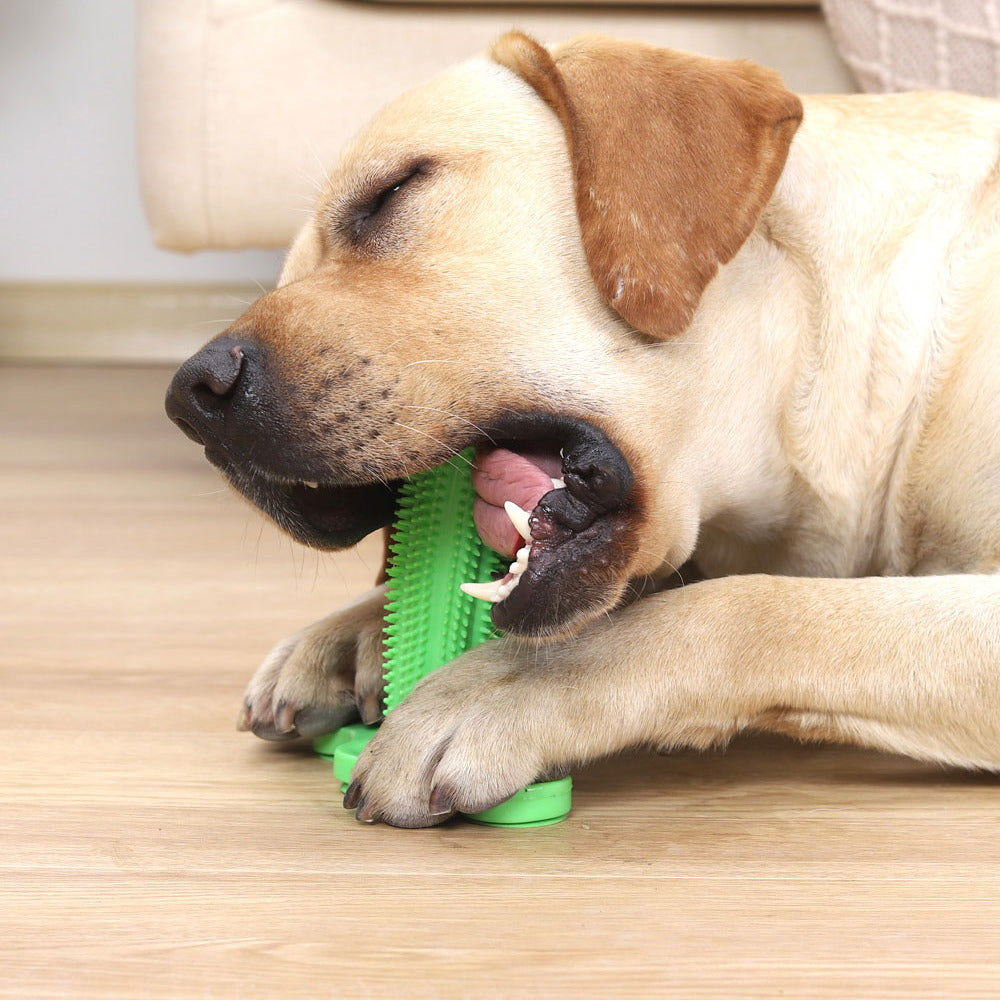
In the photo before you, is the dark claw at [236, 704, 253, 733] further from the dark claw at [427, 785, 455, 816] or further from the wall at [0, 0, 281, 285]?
the wall at [0, 0, 281, 285]

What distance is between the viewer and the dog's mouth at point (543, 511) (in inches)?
50.7

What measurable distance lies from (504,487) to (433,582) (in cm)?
13

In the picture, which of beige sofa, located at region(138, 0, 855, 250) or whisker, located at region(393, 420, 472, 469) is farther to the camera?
beige sofa, located at region(138, 0, 855, 250)

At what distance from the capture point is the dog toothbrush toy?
4.58ft

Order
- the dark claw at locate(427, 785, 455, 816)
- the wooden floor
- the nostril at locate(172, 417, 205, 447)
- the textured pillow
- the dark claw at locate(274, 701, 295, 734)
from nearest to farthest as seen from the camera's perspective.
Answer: the wooden floor
the dark claw at locate(427, 785, 455, 816)
the nostril at locate(172, 417, 205, 447)
the dark claw at locate(274, 701, 295, 734)
the textured pillow

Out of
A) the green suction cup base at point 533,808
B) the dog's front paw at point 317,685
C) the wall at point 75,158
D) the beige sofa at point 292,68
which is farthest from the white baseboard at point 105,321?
the green suction cup base at point 533,808

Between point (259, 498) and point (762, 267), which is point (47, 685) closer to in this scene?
point (259, 498)

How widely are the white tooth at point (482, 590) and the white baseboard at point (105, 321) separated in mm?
4512

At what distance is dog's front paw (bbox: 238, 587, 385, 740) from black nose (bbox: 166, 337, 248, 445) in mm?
322

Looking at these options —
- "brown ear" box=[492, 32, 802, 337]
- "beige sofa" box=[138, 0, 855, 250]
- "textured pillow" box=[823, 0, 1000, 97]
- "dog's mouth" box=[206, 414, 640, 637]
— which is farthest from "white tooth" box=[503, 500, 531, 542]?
"beige sofa" box=[138, 0, 855, 250]

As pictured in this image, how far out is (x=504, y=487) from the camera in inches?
53.2

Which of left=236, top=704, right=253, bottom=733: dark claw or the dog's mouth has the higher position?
the dog's mouth

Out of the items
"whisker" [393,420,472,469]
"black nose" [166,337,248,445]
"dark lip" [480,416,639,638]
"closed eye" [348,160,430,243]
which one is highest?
"closed eye" [348,160,430,243]

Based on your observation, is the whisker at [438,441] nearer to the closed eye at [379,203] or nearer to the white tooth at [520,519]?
the white tooth at [520,519]
